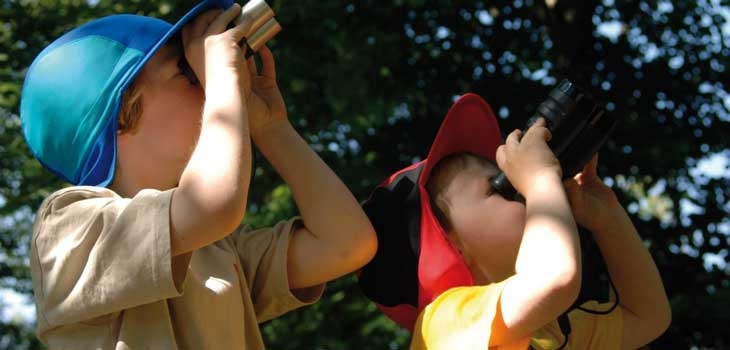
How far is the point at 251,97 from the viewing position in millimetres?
2264

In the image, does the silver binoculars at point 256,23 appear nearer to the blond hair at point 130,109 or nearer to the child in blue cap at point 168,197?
the child in blue cap at point 168,197

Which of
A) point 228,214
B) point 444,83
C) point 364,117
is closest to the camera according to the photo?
point 228,214

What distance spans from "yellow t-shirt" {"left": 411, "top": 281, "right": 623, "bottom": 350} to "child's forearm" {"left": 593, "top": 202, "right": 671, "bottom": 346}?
0.31 feet

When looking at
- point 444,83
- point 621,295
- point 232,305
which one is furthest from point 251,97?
point 444,83

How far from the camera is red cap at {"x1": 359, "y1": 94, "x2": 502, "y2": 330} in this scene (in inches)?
90.0

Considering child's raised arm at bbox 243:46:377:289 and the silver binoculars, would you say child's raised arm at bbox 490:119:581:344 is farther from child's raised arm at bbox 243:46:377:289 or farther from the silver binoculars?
the silver binoculars

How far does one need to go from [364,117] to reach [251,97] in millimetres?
2803

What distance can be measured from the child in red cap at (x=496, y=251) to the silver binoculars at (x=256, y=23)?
50 centimetres

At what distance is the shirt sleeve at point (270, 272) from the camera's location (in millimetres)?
2260

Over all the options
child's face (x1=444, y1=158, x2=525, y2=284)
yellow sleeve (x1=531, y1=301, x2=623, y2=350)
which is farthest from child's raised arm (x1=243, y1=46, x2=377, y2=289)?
yellow sleeve (x1=531, y1=301, x2=623, y2=350)

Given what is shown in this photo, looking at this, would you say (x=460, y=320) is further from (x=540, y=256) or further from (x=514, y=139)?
(x=514, y=139)

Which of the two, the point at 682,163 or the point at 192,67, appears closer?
the point at 192,67

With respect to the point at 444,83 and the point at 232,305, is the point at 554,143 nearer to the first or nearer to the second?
the point at 232,305

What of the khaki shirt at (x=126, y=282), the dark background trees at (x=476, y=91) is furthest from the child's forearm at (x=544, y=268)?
the dark background trees at (x=476, y=91)
